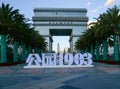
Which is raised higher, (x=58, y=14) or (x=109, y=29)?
(x=58, y=14)

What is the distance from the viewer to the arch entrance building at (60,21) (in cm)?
14562

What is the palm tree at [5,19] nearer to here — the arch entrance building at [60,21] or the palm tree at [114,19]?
the palm tree at [114,19]

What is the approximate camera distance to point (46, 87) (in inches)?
567

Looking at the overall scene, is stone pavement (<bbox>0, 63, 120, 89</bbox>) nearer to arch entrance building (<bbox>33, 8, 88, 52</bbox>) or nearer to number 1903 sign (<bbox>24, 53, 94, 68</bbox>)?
number 1903 sign (<bbox>24, 53, 94, 68</bbox>)

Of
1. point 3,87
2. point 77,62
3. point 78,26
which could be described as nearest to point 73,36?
point 78,26

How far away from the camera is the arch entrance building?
146 meters

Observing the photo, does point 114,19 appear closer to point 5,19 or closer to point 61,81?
point 5,19

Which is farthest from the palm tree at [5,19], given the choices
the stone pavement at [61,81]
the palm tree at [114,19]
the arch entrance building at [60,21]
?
the arch entrance building at [60,21]

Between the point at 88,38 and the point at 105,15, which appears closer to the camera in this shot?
the point at 105,15

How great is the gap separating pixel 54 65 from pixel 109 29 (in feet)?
45.2

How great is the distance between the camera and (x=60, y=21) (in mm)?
147875

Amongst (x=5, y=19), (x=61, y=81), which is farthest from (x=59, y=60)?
(x=61, y=81)

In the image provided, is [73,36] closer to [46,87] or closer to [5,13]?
[5,13]

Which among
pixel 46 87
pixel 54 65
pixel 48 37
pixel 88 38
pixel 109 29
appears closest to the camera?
pixel 46 87
